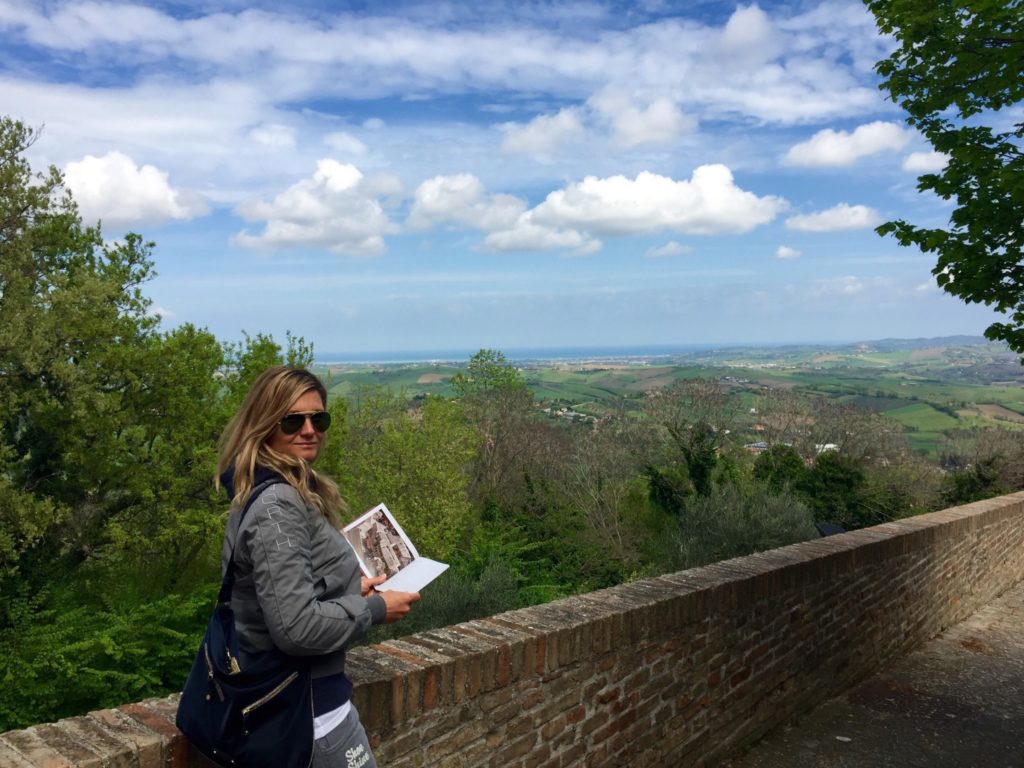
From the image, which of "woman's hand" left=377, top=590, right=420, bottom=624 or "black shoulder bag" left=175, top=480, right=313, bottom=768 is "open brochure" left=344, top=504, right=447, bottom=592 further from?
"black shoulder bag" left=175, top=480, right=313, bottom=768

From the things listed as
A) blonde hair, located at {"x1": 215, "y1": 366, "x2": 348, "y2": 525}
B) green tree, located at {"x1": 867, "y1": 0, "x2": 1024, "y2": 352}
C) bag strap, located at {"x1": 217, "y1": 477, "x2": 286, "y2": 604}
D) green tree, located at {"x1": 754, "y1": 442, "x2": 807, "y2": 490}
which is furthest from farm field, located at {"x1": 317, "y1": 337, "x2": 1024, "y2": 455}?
bag strap, located at {"x1": 217, "y1": 477, "x2": 286, "y2": 604}

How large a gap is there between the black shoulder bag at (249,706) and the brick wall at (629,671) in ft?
0.85

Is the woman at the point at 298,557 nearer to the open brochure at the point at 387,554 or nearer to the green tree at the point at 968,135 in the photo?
the open brochure at the point at 387,554

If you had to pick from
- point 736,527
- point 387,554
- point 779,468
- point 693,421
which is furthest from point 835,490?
point 387,554

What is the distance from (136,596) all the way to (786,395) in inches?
920

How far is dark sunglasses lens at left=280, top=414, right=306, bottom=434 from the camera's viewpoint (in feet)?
6.27

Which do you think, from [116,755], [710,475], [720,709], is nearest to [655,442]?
[710,475]

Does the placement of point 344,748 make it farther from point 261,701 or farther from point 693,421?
point 693,421

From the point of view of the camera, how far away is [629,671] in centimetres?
352

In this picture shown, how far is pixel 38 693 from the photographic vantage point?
8219 mm

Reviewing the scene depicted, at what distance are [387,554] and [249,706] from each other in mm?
613

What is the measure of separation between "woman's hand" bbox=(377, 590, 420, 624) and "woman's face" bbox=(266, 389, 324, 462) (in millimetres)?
419

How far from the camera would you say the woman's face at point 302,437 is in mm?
1926

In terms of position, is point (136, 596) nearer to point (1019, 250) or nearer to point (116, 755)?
point (116, 755)
